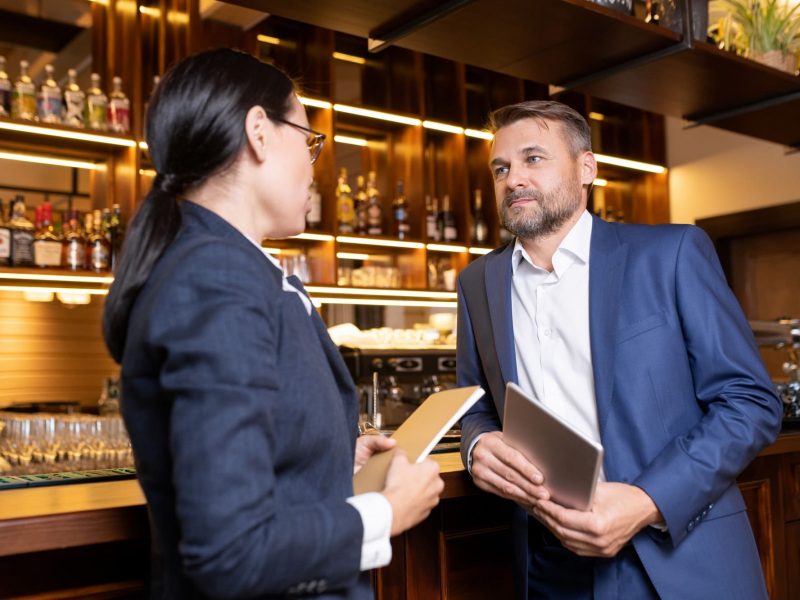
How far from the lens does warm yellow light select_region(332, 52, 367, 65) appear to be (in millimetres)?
4871

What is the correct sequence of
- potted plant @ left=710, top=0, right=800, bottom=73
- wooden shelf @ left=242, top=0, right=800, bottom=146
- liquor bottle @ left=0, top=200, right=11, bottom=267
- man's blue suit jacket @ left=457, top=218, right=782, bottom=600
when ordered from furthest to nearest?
liquor bottle @ left=0, top=200, right=11, bottom=267, potted plant @ left=710, top=0, right=800, bottom=73, wooden shelf @ left=242, top=0, right=800, bottom=146, man's blue suit jacket @ left=457, top=218, right=782, bottom=600

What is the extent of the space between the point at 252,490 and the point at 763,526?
2.13 meters

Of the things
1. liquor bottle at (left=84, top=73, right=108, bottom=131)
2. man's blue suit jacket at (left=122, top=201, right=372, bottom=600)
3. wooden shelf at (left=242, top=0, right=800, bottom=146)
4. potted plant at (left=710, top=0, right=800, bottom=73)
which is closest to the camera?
man's blue suit jacket at (left=122, top=201, right=372, bottom=600)

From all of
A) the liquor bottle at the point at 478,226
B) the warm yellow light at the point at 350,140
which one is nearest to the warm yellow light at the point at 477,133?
the liquor bottle at the point at 478,226

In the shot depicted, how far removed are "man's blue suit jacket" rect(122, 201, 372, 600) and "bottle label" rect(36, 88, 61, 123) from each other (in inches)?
125

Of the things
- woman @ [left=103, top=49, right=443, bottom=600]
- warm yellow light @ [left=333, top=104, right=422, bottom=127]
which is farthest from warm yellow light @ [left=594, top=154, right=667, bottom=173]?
woman @ [left=103, top=49, right=443, bottom=600]

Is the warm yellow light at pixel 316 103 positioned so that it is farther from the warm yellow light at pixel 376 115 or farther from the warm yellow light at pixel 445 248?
the warm yellow light at pixel 445 248

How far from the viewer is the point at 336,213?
461 centimetres

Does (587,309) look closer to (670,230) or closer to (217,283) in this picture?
(670,230)

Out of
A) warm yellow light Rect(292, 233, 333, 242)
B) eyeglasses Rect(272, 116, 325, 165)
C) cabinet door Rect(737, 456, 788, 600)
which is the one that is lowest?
cabinet door Rect(737, 456, 788, 600)

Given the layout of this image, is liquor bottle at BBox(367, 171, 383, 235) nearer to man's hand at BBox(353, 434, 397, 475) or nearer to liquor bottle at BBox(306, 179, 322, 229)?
liquor bottle at BBox(306, 179, 322, 229)

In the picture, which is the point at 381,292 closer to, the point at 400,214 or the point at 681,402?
the point at 400,214

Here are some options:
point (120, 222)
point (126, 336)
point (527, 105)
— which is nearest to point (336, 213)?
point (120, 222)

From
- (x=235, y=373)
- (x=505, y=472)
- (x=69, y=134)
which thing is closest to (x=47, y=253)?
(x=69, y=134)
